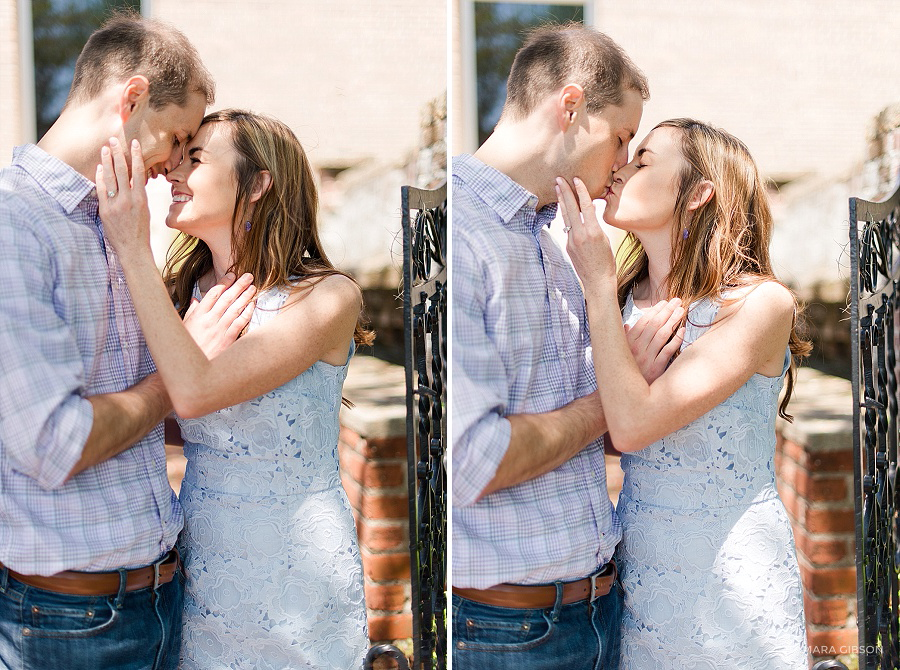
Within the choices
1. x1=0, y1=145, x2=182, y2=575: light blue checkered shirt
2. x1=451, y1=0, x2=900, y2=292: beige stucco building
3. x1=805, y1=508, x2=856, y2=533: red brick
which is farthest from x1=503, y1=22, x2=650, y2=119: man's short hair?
x1=805, y1=508, x2=856, y2=533: red brick

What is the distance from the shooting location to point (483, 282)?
5.29 feet

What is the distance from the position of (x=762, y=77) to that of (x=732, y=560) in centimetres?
188

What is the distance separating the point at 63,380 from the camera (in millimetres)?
1482

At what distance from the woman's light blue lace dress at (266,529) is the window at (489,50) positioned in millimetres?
619

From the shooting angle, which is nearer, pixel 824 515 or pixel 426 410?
pixel 426 410

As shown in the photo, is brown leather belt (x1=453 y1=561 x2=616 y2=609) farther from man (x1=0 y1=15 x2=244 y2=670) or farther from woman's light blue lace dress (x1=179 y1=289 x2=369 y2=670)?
man (x1=0 y1=15 x2=244 y2=670)

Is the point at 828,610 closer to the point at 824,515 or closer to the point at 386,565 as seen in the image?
the point at 824,515

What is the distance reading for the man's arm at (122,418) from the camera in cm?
152

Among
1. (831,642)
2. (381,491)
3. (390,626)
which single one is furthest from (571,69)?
(831,642)

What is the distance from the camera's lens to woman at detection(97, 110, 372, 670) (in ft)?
5.86

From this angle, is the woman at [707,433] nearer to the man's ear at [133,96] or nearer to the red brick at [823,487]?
the red brick at [823,487]

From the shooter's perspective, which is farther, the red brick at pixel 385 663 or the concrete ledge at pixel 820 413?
the concrete ledge at pixel 820 413

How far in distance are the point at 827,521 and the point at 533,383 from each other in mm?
1439

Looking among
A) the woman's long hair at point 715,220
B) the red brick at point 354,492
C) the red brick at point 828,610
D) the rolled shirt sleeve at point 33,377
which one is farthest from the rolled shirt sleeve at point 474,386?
the red brick at point 828,610
